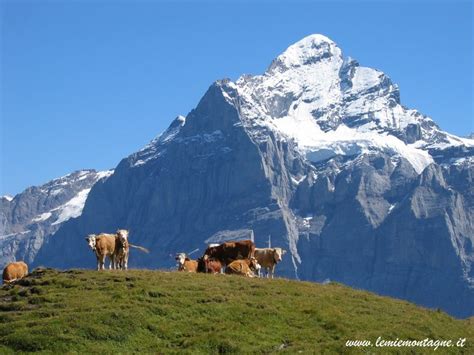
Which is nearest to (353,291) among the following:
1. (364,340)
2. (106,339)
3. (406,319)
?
(406,319)

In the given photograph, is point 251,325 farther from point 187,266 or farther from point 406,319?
point 187,266

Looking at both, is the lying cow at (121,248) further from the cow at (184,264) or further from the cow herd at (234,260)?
the cow herd at (234,260)

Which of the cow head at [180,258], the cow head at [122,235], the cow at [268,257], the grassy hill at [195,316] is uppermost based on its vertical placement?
the cow head at [122,235]

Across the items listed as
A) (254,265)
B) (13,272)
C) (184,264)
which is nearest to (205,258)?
(184,264)

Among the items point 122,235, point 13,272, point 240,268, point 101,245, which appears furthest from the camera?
point 13,272

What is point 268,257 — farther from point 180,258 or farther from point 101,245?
point 101,245

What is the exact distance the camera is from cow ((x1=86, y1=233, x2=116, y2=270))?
5266 cm

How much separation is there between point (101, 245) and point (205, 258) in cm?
684

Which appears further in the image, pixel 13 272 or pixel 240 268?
pixel 13 272

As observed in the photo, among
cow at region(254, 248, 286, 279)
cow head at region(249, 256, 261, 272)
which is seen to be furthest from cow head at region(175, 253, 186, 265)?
cow at region(254, 248, 286, 279)

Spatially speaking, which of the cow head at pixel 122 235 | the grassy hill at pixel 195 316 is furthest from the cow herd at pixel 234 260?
the grassy hill at pixel 195 316

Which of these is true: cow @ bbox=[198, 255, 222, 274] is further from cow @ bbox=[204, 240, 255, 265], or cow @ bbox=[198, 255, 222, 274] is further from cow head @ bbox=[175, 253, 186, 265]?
cow @ bbox=[204, 240, 255, 265]

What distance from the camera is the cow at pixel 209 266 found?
5509 centimetres

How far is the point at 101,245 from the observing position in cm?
5309
